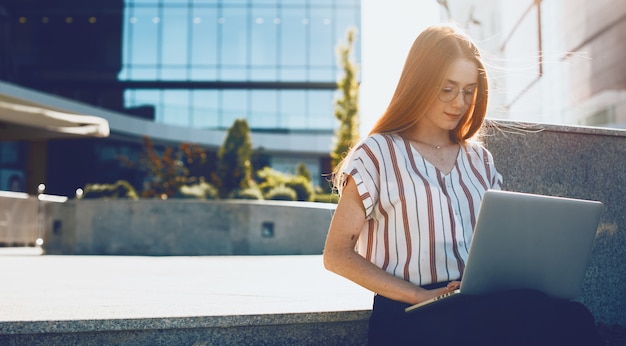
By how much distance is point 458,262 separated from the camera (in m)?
2.63

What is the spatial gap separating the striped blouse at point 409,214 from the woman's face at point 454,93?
0.19m

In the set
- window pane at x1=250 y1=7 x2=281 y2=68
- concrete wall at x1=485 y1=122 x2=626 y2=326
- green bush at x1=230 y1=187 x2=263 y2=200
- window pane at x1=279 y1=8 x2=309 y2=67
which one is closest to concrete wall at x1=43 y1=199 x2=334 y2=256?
green bush at x1=230 y1=187 x2=263 y2=200

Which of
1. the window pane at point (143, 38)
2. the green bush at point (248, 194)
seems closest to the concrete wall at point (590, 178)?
the green bush at point (248, 194)

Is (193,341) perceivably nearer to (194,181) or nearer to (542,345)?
(542,345)

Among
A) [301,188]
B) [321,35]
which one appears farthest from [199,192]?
[321,35]

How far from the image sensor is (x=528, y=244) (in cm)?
223

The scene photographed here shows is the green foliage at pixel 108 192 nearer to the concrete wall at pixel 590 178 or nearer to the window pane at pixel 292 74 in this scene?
the concrete wall at pixel 590 178

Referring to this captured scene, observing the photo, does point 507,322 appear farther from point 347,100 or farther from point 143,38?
point 143,38

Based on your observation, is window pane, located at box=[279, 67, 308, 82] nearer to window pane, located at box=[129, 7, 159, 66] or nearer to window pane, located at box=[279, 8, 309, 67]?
window pane, located at box=[279, 8, 309, 67]

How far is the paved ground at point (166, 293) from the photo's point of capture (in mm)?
3045

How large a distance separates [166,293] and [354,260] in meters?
1.98

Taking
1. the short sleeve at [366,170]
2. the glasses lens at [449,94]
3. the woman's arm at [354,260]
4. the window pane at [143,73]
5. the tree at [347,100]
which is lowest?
the woman's arm at [354,260]

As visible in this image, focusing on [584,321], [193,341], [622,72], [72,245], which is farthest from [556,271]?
[72,245]

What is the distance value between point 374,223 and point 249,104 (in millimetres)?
30970
